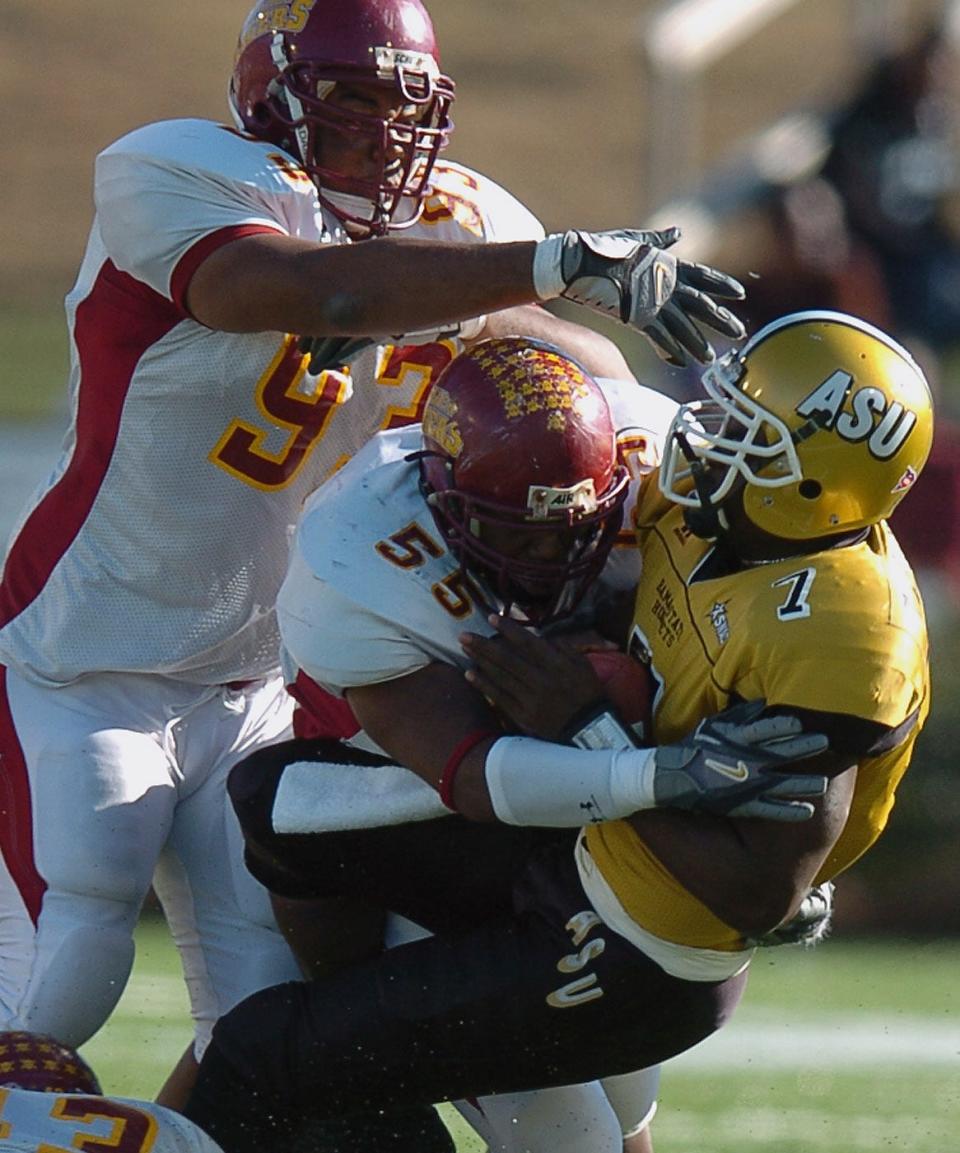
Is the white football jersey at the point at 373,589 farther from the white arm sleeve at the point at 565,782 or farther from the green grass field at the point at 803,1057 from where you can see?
the green grass field at the point at 803,1057

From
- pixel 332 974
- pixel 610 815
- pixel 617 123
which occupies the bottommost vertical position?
pixel 617 123

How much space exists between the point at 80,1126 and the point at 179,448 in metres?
1.09

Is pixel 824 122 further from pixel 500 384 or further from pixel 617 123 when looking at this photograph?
pixel 617 123

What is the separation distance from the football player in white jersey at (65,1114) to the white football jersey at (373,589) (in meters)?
0.69

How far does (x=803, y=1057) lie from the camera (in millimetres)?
5215

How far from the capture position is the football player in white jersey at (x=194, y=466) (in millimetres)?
3348

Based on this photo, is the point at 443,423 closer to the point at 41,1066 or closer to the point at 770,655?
the point at 770,655

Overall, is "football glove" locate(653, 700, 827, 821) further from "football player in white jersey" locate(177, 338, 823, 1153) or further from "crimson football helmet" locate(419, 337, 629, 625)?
"crimson football helmet" locate(419, 337, 629, 625)

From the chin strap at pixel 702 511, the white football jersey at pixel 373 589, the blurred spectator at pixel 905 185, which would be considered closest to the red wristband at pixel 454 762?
the white football jersey at pixel 373 589

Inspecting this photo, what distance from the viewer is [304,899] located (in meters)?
3.44

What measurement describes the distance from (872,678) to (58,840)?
1347 mm

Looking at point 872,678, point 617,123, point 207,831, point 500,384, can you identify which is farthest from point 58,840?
point 617,123

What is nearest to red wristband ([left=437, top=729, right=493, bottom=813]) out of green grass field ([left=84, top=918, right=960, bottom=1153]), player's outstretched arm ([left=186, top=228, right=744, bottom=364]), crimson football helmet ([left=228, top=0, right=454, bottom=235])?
player's outstretched arm ([left=186, top=228, right=744, bottom=364])

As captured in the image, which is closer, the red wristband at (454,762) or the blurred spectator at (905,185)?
Result: the red wristband at (454,762)
